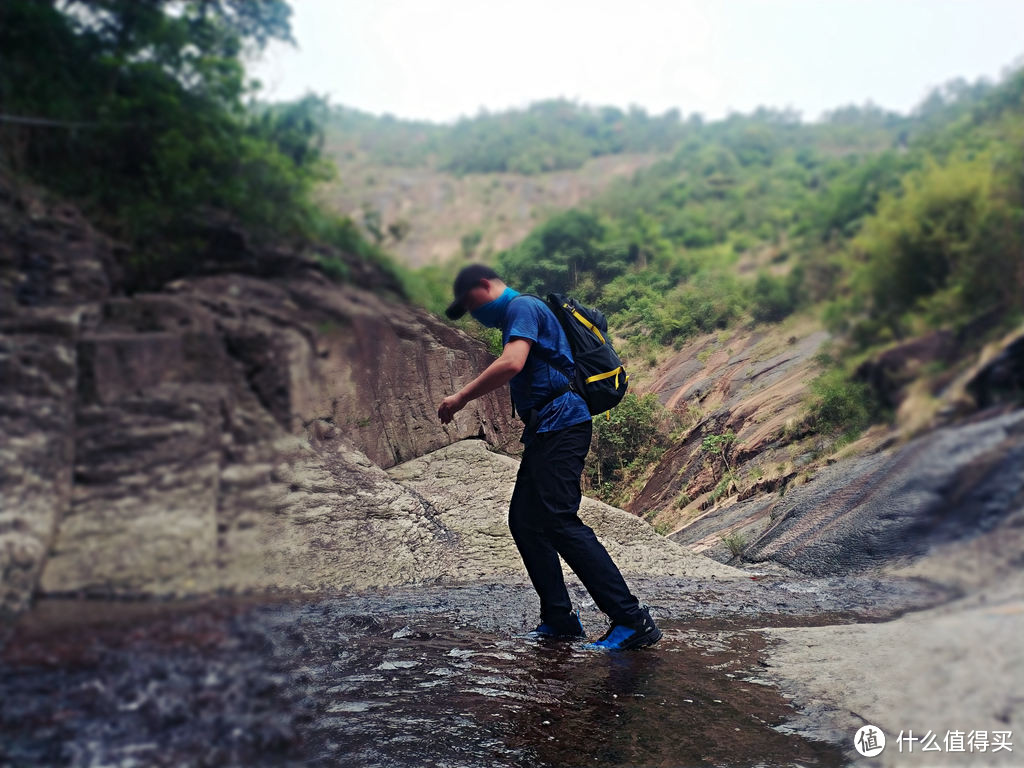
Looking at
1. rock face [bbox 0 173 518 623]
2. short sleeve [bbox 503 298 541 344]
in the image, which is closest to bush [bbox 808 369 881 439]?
short sleeve [bbox 503 298 541 344]

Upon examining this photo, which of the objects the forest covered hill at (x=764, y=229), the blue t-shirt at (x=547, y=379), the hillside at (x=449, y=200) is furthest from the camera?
the blue t-shirt at (x=547, y=379)

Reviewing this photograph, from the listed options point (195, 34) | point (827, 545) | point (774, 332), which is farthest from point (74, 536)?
point (827, 545)

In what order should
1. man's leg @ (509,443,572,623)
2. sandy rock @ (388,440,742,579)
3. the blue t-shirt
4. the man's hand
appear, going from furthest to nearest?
sandy rock @ (388,440,742,579), man's leg @ (509,443,572,623), the blue t-shirt, the man's hand

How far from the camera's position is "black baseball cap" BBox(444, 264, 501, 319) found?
2.58 meters

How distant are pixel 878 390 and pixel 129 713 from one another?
1.86 metres

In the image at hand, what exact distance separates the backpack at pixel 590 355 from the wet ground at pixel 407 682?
1149 mm

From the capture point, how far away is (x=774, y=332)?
9.48 ft

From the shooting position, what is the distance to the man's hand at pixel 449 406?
282 cm

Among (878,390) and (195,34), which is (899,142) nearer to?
(878,390)

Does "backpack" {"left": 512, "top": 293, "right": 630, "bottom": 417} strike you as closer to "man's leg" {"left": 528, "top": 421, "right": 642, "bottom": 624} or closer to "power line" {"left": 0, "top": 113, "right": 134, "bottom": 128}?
"man's leg" {"left": 528, "top": 421, "right": 642, "bottom": 624}

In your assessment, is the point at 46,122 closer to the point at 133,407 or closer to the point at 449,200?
the point at 133,407

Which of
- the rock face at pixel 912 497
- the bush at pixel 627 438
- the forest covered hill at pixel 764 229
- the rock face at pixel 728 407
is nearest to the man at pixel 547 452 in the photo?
the forest covered hill at pixel 764 229

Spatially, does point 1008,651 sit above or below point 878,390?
below

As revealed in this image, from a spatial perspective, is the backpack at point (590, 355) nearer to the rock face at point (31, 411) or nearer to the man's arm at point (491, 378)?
the man's arm at point (491, 378)
